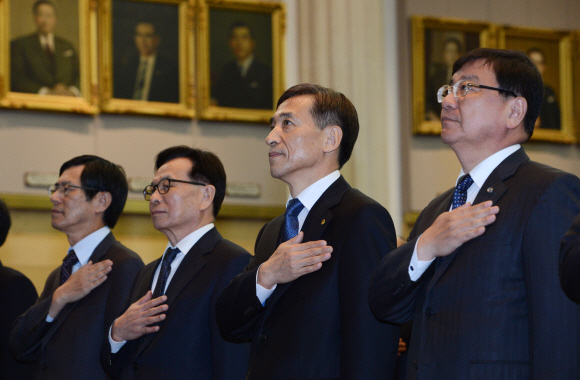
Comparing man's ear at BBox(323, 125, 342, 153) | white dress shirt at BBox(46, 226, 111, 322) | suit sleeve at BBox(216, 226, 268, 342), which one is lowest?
suit sleeve at BBox(216, 226, 268, 342)

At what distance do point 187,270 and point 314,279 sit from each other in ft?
3.91

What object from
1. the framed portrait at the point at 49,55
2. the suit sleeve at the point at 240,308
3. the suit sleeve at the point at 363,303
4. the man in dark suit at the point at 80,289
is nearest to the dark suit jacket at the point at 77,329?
the man in dark suit at the point at 80,289

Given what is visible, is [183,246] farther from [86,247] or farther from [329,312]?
[329,312]

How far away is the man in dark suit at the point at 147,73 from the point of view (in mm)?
9672

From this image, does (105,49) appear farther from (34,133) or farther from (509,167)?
(509,167)

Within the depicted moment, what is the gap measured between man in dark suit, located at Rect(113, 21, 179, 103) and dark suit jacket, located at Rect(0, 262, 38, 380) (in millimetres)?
4437

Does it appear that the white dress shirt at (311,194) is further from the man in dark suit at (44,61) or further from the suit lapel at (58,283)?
the man in dark suit at (44,61)

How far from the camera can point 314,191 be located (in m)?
3.68

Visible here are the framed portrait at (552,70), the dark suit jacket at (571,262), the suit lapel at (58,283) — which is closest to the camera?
the dark suit jacket at (571,262)

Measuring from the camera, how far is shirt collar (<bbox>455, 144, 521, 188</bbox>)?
305cm

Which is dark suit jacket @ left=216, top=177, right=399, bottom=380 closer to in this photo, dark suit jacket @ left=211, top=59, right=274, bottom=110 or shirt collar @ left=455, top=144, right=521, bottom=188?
shirt collar @ left=455, top=144, right=521, bottom=188

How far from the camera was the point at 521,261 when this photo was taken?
2.72 metres

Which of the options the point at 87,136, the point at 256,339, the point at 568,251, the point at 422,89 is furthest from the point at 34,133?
the point at 568,251

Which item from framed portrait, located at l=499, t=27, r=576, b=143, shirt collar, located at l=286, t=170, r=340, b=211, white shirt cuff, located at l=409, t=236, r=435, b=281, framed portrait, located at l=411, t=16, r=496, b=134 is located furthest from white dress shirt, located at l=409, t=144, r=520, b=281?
framed portrait, located at l=499, t=27, r=576, b=143
